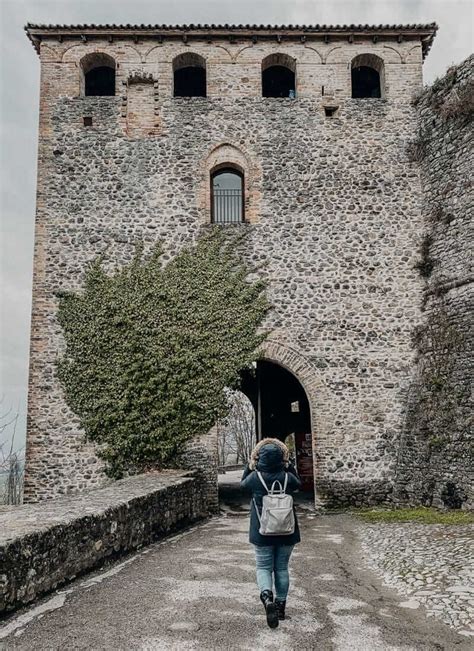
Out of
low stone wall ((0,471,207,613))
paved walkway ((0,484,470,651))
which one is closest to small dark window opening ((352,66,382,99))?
low stone wall ((0,471,207,613))

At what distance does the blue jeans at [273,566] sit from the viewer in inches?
183

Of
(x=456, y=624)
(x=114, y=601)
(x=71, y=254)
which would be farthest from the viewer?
(x=71, y=254)

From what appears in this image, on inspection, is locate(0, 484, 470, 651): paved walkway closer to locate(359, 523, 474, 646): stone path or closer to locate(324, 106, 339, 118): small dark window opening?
locate(359, 523, 474, 646): stone path

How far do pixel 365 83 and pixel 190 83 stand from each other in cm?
475

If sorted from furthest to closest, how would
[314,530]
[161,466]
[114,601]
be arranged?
[161,466] → [314,530] → [114,601]

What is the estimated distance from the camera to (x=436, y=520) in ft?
31.7

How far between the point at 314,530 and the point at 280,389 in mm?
8997

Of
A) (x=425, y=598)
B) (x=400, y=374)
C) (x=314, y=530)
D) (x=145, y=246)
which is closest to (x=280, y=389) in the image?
(x=400, y=374)

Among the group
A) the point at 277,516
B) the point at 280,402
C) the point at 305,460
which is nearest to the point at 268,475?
the point at 277,516

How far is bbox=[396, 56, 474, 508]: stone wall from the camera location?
1093 cm

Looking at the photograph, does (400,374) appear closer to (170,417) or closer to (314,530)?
(314,530)

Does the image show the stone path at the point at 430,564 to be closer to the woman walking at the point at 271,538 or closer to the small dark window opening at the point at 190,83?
the woman walking at the point at 271,538

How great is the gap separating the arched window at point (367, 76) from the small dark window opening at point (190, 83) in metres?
4.01

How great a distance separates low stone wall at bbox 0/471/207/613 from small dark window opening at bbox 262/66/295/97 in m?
10.9
